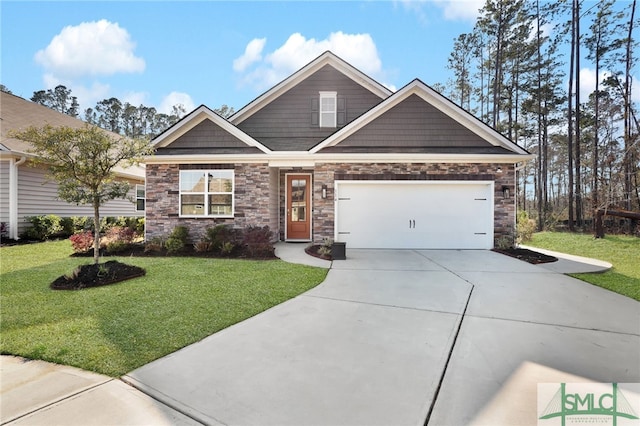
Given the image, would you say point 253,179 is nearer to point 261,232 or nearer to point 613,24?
point 261,232

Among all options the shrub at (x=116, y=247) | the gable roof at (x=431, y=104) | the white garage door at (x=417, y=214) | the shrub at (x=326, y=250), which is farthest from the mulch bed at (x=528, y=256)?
the shrub at (x=116, y=247)

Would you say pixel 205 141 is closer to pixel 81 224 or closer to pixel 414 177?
pixel 81 224

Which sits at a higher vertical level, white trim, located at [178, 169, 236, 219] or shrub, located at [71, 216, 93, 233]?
white trim, located at [178, 169, 236, 219]

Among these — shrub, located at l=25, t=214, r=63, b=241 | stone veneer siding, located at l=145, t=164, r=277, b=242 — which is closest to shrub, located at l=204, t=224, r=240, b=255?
stone veneer siding, located at l=145, t=164, r=277, b=242

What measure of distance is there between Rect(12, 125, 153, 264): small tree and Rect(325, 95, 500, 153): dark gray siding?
6.35m

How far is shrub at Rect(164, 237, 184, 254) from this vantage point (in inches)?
343

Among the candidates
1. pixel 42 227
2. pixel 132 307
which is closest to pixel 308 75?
pixel 132 307

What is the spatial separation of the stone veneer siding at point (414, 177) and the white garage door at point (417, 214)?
7.8 inches

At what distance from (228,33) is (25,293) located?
9391 mm

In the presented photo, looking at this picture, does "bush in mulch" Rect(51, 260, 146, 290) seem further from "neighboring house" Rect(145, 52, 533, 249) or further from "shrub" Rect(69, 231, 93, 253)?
"neighboring house" Rect(145, 52, 533, 249)

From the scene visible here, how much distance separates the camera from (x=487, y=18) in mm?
19688

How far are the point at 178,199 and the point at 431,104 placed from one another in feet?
30.9

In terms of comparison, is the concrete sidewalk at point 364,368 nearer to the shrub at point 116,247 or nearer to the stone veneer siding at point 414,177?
the stone veneer siding at point 414,177

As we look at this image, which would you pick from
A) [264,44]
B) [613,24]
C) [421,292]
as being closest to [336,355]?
[421,292]
